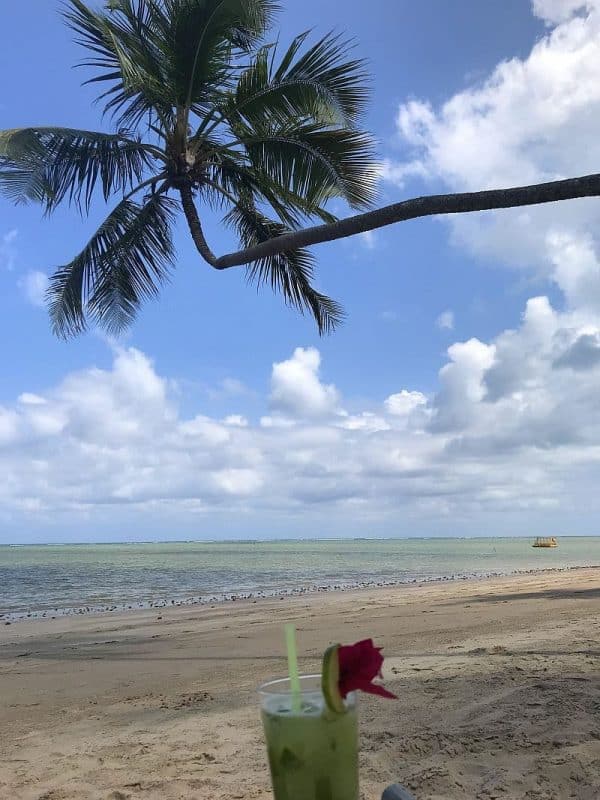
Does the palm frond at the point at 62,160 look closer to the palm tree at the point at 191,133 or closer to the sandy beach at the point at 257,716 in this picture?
the palm tree at the point at 191,133

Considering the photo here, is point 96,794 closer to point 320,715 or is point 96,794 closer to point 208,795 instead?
point 208,795

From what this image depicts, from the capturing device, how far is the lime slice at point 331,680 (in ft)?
3.97

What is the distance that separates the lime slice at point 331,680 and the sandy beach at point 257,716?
214cm

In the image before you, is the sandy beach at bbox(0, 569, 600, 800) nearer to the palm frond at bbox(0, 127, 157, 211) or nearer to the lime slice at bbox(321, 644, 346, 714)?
the lime slice at bbox(321, 644, 346, 714)

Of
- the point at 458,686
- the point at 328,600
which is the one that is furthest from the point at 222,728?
the point at 328,600

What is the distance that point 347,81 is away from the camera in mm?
7031

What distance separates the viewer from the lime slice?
121 cm

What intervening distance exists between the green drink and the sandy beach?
199 cm

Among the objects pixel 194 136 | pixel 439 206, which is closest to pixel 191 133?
pixel 194 136

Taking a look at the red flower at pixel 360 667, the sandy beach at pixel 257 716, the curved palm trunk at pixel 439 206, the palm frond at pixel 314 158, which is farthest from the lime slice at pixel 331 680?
the palm frond at pixel 314 158

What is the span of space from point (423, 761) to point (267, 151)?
20.7 feet

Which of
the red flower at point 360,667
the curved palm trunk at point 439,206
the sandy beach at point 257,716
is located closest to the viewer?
the red flower at point 360,667

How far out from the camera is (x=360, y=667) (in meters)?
1.21

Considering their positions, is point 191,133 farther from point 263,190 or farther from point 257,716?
point 257,716
